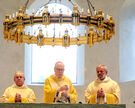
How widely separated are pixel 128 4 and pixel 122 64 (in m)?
2.12

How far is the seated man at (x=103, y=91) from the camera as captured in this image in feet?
33.1

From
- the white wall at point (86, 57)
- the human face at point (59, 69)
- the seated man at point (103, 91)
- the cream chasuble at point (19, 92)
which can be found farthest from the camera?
the white wall at point (86, 57)

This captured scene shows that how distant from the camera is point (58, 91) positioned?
984cm

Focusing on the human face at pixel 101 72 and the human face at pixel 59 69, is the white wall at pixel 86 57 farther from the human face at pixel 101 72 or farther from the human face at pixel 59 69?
the human face at pixel 101 72

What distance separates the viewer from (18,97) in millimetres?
9875

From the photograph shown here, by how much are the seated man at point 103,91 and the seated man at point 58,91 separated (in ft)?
1.41

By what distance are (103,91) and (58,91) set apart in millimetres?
1103

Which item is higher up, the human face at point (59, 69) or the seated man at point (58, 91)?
the human face at point (59, 69)

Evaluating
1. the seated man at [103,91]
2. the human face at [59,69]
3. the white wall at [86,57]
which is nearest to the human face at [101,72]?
the seated man at [103,91]

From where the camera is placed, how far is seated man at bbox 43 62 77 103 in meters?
9.80

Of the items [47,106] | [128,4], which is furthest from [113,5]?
[47,106]

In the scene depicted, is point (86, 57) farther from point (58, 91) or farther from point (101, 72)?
point (58, 91)

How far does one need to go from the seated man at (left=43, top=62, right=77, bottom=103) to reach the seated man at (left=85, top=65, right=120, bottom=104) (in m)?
0.43

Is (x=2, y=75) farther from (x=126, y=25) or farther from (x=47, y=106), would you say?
(x=47, y=106)
